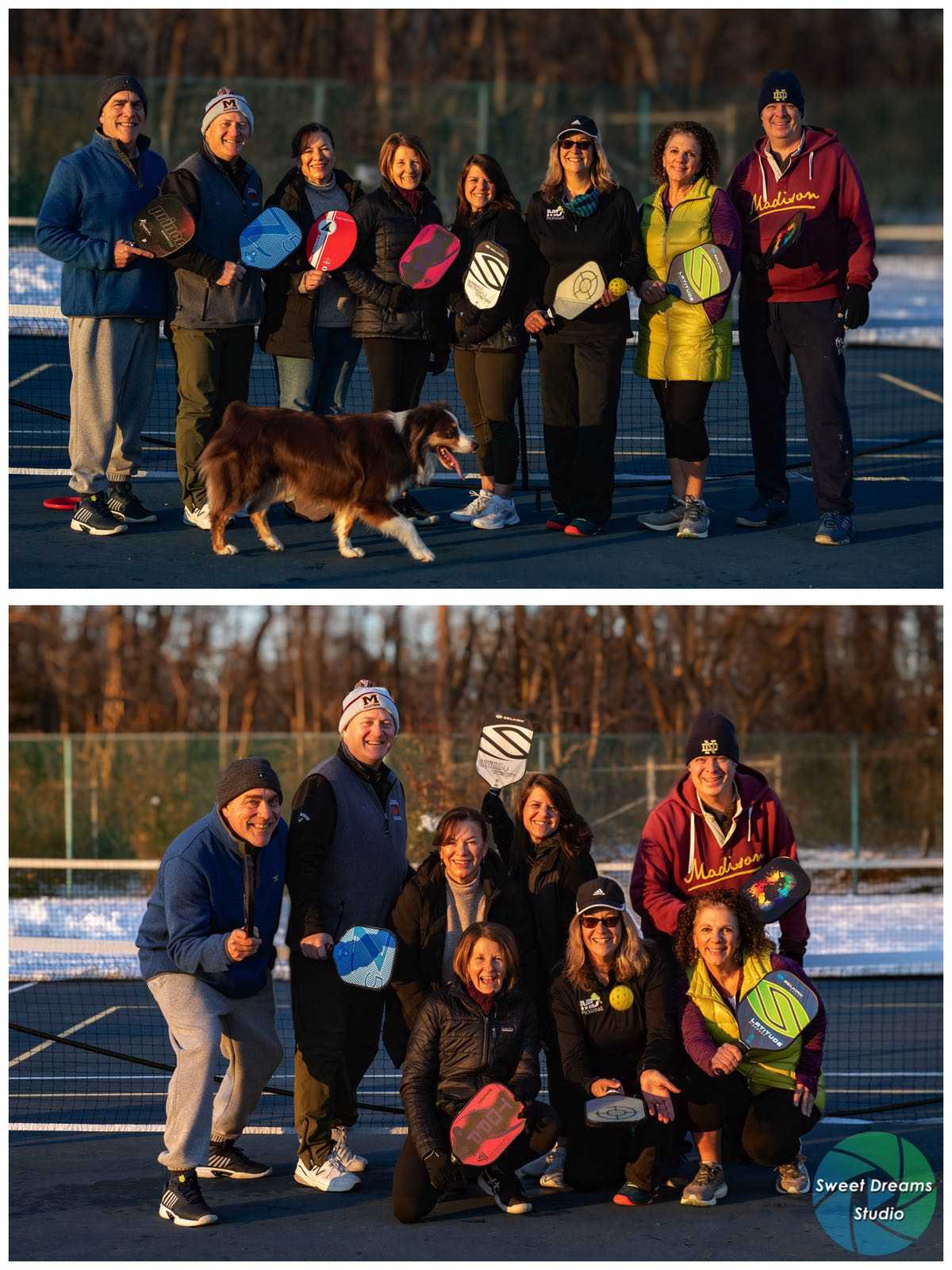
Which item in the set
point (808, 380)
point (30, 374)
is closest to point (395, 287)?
point (808, 380)

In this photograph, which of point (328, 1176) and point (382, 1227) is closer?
point (382, 1227)

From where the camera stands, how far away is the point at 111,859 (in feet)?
55.3

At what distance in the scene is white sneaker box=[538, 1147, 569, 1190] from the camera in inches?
260

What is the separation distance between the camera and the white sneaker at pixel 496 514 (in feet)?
31.1

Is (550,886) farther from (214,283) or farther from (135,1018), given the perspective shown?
(135,1018)

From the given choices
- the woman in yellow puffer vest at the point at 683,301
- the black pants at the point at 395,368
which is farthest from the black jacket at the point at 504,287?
the woman in yellow puffer vest at the point at 683,301

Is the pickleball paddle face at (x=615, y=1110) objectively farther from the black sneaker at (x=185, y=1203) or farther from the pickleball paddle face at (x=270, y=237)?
the pickleball paddle face at (x=270, y=237)

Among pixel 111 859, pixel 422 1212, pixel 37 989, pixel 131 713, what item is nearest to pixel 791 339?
pixel 422 1212

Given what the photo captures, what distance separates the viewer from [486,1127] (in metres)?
6.29

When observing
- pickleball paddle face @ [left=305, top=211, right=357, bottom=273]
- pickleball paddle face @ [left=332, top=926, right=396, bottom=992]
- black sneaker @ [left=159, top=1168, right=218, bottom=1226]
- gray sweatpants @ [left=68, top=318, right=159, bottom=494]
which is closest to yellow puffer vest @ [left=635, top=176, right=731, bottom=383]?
pickleball paddle face @ [left=305, top=211, right=357, bottom=273]

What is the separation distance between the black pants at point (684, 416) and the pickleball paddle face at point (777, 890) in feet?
9.27

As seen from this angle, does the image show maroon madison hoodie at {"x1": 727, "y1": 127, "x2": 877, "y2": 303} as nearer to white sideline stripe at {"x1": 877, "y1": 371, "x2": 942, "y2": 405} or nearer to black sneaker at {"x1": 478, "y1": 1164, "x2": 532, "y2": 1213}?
black sneaker at {"x1": 478, "y1": 1164, "x2": 532, "y2": 1213}

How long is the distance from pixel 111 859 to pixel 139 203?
31.4ft

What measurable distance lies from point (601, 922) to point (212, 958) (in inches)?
59.2
